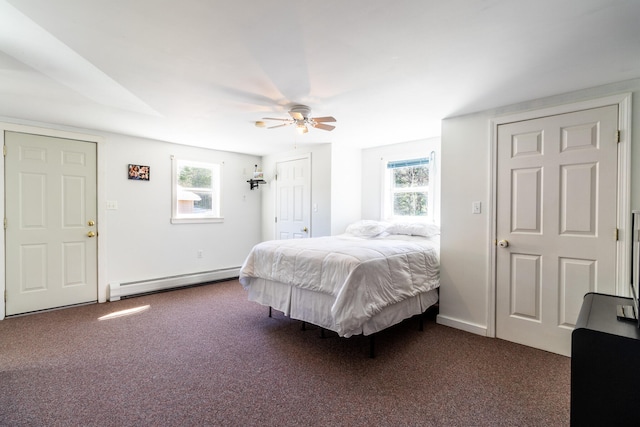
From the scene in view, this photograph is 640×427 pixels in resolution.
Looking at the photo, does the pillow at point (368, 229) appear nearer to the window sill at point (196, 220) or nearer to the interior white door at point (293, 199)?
the interior white door at point (293, 199)

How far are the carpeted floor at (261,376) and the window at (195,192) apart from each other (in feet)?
6.18

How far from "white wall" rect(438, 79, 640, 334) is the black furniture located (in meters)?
1.68

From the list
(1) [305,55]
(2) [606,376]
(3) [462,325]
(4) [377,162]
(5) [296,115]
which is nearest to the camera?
(2) [606,376]

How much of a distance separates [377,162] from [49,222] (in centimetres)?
439

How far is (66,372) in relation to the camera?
86.4 inches

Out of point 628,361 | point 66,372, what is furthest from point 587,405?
point 66,372

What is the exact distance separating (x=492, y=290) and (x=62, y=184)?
16.4 ft

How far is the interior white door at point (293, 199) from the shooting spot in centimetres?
485

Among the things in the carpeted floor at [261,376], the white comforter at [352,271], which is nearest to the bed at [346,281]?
the white comforter at [352,271]

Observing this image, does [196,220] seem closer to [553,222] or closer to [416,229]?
[416,229]

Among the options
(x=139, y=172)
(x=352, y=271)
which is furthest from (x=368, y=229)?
(x=139, y=172)

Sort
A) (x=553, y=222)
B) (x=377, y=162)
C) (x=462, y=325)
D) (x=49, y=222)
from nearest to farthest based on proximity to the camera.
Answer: (x=553, y=222), (x=462, y=325), (x=49, y=222), (x=377, y=162)

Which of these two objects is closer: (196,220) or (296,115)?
(296,115)

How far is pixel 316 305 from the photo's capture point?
2.60m
